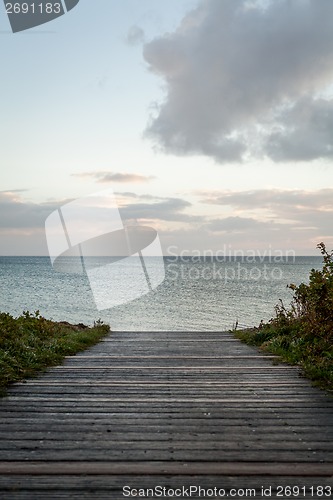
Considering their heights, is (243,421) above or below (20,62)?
below

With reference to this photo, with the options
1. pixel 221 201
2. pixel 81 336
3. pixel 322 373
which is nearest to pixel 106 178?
pixel 221 201

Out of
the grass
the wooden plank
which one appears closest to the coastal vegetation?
the wooden plank

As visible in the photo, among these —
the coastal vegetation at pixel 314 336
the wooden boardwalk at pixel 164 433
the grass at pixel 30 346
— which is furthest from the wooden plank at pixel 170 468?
the coastal vegetation at pixel 314 336

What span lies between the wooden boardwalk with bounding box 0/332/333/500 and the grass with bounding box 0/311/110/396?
27 centimetres

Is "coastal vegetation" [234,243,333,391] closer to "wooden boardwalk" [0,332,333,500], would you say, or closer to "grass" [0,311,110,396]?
"wooden boardwalk" [0,332,333,500]

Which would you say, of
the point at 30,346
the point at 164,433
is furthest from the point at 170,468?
the point at 30,346

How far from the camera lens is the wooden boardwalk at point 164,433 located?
290 cm

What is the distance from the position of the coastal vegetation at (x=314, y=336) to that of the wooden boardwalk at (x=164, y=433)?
302 mm

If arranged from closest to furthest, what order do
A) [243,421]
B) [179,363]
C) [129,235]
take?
[243,421], [179,363], [129,235]

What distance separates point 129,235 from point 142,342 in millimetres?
6141

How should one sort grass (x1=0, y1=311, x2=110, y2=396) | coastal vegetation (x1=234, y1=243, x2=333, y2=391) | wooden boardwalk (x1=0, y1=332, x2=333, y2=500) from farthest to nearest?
coastal vegetation (x1=234, y1=243, x2=333, y2=391), grass (x1=0, y1=311, x2=110, y2=396), wooden boardwalk (x1=0, y1=332, x2=333, y2=500)

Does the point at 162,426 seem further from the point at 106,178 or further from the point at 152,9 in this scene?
the point at 106,178

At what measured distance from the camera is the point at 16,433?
365 cm

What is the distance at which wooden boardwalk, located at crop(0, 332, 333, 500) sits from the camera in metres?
2.90
